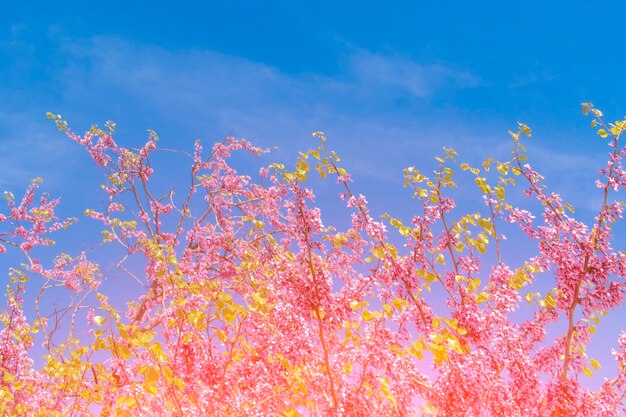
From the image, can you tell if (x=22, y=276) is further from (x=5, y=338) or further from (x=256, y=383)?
(x=256, y=383)

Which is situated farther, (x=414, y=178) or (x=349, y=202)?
(x=414, y=178)

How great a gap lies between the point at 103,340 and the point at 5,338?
204 inches

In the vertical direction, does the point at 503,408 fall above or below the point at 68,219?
below

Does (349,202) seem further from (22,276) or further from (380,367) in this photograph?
(22,276)

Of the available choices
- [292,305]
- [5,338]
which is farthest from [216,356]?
[5,338]

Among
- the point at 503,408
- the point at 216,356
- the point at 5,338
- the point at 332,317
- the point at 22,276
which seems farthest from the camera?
the point at 22,276

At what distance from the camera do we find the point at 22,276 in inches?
431

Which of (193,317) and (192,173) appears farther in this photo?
(192,173)

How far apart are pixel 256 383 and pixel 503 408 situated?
3085mm

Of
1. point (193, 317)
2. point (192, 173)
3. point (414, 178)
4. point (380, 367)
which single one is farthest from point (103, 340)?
point (192, 173)

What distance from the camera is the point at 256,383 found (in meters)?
6.58

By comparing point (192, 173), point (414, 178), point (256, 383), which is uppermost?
point (192, 173)

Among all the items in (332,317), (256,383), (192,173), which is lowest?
(256,383)

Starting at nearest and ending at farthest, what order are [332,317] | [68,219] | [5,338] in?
1. [332,317]
2. [5,338]
3. [68,219]
